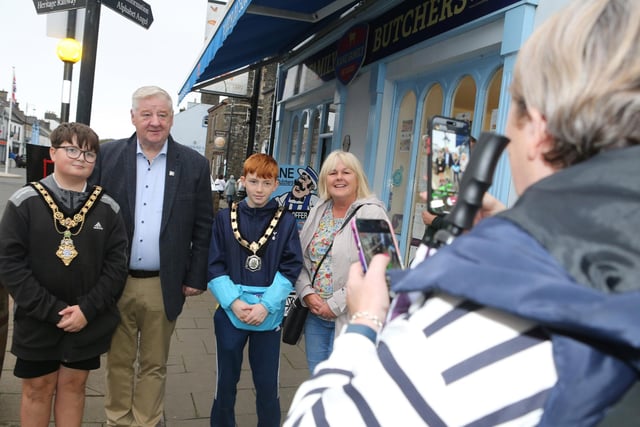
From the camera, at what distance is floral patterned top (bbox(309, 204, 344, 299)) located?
311 cm

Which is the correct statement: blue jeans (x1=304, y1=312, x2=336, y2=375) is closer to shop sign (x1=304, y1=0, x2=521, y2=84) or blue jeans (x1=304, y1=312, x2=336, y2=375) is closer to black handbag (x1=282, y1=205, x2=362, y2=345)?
black handbag (x1=282, y1=205, x2=362, y2=345)

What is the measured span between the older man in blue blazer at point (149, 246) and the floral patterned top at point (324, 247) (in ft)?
2.49

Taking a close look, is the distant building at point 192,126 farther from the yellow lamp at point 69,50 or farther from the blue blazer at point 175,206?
the blue blazer at point 175,206

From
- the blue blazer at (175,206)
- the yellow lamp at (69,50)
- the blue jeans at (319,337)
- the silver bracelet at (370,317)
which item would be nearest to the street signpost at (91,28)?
the yellow lamp at (69,50)

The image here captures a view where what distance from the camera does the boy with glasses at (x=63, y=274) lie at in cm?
257

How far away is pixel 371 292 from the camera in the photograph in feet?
3.39

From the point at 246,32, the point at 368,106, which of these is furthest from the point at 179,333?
the point at 246,32

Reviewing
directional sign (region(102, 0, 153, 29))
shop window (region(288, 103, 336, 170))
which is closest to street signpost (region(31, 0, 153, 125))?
directional sign (region(102, 0, 153, 29))

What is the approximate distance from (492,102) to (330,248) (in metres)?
2.10

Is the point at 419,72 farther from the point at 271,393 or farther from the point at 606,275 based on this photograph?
the point at 606,275

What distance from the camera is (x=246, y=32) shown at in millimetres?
7227

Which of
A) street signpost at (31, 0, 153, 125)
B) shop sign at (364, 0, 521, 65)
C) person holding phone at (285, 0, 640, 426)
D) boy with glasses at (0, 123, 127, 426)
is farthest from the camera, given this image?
street signpost at (31, 0, 153, 125)

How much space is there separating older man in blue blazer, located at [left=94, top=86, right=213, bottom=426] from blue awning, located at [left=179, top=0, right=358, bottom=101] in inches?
75.5

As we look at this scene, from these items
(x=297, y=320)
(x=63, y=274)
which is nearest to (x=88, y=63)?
(x=63, y=274)
